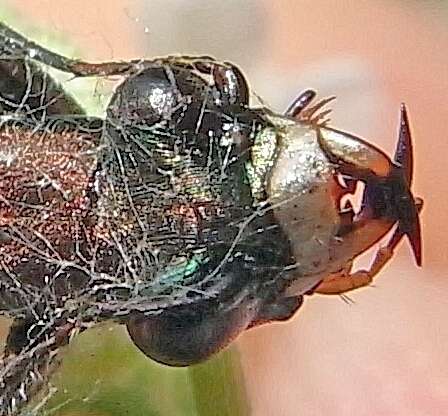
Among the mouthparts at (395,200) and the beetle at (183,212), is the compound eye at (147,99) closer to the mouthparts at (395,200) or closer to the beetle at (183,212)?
the beetle at (183,212)

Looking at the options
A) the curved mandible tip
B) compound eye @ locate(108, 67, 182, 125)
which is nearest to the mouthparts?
the curved mandible tip

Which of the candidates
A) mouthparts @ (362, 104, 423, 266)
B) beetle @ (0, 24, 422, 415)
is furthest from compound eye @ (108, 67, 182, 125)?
mouthparts @ (362, 104, 423, 266)

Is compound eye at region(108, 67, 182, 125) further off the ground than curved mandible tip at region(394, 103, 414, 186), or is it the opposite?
compound eye at region(108, 67, 182, 125)

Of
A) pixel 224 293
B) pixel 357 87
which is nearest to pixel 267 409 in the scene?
pixel 357 87

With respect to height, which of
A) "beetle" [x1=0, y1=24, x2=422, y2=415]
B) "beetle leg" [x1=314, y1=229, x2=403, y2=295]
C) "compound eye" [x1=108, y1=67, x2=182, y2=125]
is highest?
"compound eye" [x1=108, y1=67, x2=182, y2=125]

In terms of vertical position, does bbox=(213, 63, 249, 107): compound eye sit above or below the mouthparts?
above

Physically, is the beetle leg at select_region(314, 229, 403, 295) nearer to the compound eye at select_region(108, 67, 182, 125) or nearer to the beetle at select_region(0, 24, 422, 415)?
the beetle at select_region(0, 24, 422, 415)
